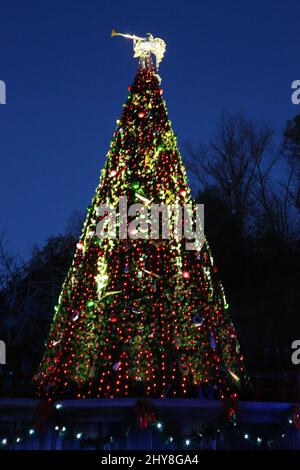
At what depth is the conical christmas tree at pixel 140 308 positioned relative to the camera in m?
9.59

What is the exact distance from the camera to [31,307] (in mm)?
18750

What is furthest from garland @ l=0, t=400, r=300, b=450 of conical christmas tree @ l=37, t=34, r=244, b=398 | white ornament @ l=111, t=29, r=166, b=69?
white ornament @ l=111, t=29, r=166, b=69

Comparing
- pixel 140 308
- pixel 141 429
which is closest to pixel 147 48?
pixel 140 308

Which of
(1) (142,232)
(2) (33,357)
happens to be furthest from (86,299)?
(2) (33,357)

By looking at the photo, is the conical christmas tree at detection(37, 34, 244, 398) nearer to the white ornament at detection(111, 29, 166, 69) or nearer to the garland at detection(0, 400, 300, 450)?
the garland at detection(0, 400, 300, 450)

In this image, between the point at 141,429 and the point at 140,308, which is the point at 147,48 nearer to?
the point at 140,308

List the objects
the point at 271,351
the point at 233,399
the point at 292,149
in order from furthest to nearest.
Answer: the point at 292,149
the point at 271,351
the point at 233,399

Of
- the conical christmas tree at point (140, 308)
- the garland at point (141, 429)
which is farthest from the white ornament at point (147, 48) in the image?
the garland at point (141, 429)

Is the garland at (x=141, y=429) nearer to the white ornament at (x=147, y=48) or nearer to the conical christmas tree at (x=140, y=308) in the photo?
the conical christmas tree at (x=140, y=308)

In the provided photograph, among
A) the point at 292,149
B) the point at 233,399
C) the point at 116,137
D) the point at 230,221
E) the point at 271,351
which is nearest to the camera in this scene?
the point at 233,399

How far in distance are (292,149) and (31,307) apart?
10578 mm

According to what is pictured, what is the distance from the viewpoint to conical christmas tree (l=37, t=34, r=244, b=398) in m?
9.59
